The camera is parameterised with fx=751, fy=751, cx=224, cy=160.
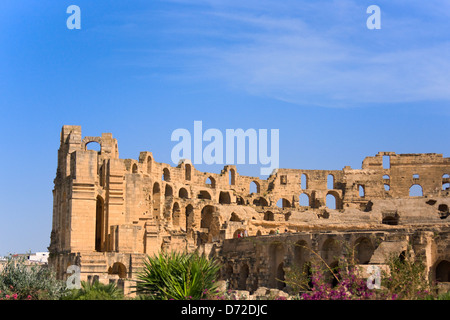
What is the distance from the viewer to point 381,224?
54.8 meters

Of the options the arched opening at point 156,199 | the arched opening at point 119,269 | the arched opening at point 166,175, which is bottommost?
the arched opening at point 119,269

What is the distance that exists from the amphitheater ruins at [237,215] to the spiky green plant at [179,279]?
6.38 meters

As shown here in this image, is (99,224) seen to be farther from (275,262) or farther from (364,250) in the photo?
(364,250)

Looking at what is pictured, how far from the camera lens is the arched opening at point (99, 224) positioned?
49188 mm

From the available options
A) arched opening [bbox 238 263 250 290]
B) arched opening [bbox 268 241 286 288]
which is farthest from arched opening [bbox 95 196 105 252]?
arched opening [bbox 268 241 286 288]

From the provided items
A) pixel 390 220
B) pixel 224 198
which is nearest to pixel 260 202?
pixel 224 198

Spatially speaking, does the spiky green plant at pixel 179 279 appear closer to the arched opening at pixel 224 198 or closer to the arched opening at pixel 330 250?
the arched opening at pixel 330 250

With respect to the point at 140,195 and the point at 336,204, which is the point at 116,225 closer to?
the point at 140,195

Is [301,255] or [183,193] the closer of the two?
[301,255]

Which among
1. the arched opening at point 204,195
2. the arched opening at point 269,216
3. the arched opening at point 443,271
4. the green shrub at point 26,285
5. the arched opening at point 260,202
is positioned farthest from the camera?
the arched opening at point 260,202

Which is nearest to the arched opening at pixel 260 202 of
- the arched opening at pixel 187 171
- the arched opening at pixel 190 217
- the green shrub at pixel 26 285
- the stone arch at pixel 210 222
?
the stone arch at pixel 210 222

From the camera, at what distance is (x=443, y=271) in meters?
42.1

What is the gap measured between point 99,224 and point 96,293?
20.7 m
